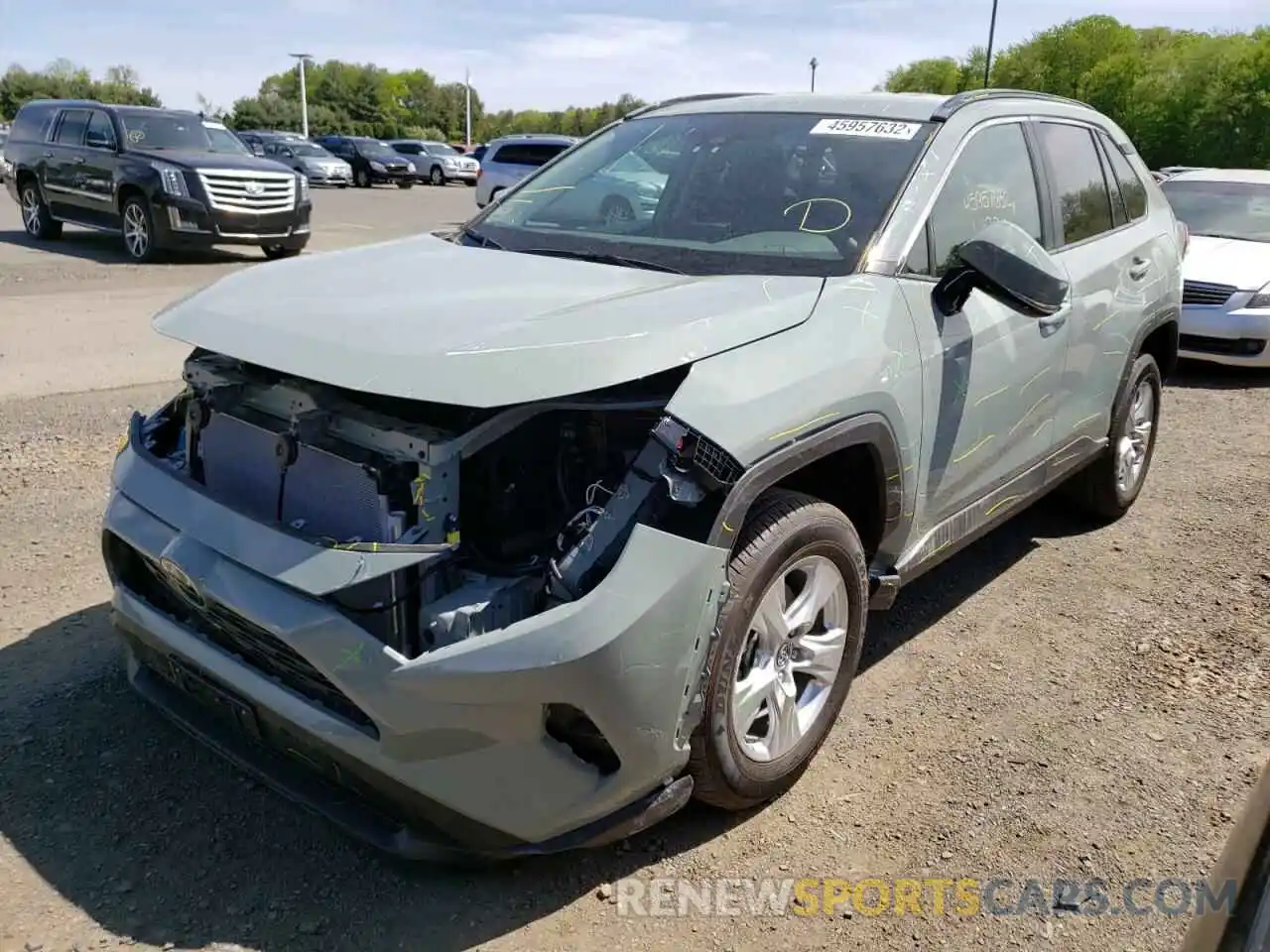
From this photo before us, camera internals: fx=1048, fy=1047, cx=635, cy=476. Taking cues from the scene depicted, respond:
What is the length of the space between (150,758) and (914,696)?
242 centimetres

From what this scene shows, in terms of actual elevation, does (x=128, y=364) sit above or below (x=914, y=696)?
above

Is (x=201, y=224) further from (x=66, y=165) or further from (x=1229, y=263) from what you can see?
(x=1229, y=263)

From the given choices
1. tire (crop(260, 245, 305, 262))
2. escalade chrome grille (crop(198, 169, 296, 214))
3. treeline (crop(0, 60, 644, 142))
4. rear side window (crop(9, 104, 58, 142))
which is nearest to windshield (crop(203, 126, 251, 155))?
escalade chrome grille (crop(198, 169, 296, 214))

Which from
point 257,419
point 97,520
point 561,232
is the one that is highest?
point 561,232

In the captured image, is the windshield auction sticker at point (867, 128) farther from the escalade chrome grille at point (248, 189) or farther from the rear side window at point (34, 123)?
the rear side window at point (34, 123)

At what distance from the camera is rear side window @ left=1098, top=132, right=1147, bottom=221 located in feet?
15.3

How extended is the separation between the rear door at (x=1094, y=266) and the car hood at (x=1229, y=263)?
4.15 m

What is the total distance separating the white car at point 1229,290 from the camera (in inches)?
327

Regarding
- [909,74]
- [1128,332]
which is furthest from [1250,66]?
→ [1128,332]

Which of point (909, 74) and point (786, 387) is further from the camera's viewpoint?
point (909, 74)

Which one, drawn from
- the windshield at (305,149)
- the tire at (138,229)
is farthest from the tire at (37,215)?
the windshield at (305,149)

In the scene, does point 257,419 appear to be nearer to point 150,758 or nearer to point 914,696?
point 150,758

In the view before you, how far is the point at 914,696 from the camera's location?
357 cm

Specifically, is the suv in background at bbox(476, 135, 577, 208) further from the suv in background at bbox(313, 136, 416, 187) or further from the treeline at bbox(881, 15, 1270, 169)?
the suv in background at bbox(313, 136, 416, 187)
